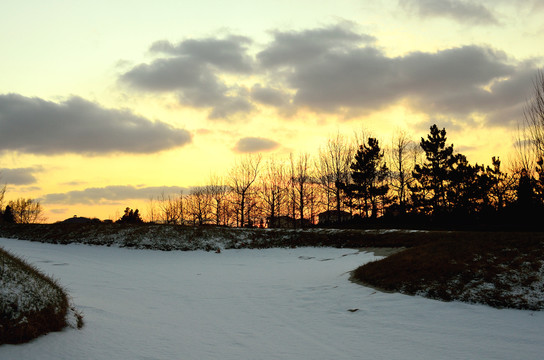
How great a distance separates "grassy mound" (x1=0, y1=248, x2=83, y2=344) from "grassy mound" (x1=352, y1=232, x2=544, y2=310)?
1019 centimetres

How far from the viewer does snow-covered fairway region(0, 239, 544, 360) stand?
723 centimetres

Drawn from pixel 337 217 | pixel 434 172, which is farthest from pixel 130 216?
pixel 434 172

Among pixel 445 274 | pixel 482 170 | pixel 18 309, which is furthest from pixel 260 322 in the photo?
pixel 482 170

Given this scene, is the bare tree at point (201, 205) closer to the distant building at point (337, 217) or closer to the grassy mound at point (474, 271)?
the distant building at point (337, 217)

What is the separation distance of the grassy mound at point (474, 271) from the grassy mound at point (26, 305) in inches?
401

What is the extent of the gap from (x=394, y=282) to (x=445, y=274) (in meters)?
1.73

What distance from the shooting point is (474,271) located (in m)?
11.9

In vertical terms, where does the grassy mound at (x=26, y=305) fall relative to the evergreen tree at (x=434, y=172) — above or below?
below

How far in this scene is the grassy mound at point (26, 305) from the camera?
6345 millimetres

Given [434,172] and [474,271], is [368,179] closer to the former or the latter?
[434,172]

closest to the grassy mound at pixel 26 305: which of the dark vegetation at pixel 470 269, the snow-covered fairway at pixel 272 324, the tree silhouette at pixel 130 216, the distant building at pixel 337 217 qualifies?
the snow-covered fairway at pixel 272 324

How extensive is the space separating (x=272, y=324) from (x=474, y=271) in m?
7.15

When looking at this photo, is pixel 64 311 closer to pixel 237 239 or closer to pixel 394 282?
pixel 394 282

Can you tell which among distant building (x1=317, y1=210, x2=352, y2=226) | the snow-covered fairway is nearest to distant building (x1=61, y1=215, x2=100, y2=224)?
the snow-covered fairway
